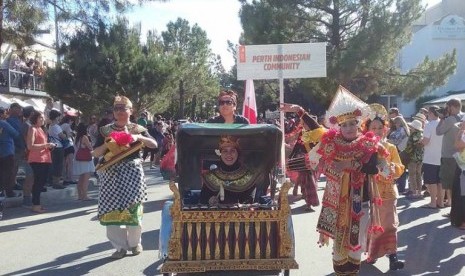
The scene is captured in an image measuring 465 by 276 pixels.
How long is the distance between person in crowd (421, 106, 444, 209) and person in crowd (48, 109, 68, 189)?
7192 millimetres

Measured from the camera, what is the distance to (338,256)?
5230mm

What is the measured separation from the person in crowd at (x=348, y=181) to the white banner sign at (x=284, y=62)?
554cm

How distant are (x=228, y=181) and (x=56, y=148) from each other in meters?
7.98

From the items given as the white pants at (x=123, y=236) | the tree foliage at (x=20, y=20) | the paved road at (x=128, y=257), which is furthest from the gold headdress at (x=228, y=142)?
the tree foliage at (x=20, y=20)

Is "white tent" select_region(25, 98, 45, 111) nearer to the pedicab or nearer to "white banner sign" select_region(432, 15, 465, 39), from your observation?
the pedicab

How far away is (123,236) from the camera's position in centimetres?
681

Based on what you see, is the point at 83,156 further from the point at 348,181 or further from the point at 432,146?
the point at 348,181

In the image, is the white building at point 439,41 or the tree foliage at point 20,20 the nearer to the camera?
the tree foliage at point 20,20

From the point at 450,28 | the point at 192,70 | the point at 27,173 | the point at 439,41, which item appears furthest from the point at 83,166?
the point at 450,28

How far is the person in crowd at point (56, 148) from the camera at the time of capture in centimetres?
1200

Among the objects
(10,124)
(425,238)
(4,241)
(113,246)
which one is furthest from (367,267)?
(10,124)

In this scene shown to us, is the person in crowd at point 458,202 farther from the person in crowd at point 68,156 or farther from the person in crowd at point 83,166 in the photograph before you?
the person in crowd at point 68,156

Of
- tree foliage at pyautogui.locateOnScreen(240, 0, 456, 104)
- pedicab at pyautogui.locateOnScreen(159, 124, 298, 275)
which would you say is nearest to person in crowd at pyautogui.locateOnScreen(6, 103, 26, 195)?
pedicab at pyautogui.locateOnScreen(159, 124, 298, 275)

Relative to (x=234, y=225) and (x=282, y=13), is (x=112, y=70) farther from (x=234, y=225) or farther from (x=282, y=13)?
(x=234, y=225)
